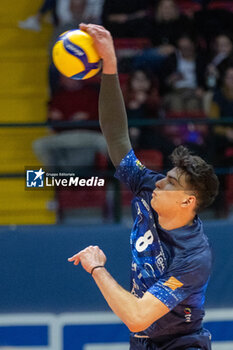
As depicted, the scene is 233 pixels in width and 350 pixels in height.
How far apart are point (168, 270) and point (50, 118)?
9.18ft

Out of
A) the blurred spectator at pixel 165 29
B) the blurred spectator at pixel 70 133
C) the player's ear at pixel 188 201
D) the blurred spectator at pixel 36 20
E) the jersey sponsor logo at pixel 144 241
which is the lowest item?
the jersey sponsor logo at pixel 144 241

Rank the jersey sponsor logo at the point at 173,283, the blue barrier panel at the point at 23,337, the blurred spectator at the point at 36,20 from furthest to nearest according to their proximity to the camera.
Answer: the blurred spectator at the point at 36,20 → the blue barrier panel at the point at 23,337 → the jersey sponsor logo at the point at 173,283

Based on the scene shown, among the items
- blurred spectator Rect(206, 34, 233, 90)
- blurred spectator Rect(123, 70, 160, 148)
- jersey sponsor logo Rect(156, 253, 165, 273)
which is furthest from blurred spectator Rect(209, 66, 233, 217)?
jersey sponsor logo Rect(156, 253, 165, 273)

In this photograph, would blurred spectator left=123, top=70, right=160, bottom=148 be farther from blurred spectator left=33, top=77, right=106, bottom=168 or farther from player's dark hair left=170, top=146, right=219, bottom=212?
player's dark hair left=170, top=146, right=219, bottom=212

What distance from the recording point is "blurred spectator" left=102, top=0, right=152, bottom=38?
18.3 feet

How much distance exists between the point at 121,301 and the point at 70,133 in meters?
2.24

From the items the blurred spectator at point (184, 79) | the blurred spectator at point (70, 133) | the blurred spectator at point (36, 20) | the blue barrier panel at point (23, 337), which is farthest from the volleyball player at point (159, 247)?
the blurred spectator at point (36, 20)

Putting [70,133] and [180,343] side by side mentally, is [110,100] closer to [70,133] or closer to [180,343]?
[180,343]

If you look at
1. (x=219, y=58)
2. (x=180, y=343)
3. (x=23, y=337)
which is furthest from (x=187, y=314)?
(x=219, y=58)

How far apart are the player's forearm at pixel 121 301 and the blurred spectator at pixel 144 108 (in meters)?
2.06

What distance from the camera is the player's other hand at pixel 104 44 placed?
2.89 meters

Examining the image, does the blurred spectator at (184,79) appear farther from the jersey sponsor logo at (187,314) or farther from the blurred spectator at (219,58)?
the jersey sponsor logo at (187,314)

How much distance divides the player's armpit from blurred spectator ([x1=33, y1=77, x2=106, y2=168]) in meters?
2.04

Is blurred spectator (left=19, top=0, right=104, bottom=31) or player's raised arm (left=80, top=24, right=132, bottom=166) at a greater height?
blurred spectator (left=19, top=0, right=104, bottom=31)
